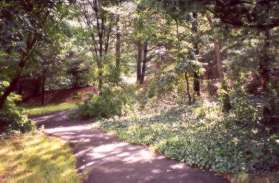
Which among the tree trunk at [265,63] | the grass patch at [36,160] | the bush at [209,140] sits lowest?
the grass patch at [36,160]

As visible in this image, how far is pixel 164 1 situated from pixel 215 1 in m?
0.97

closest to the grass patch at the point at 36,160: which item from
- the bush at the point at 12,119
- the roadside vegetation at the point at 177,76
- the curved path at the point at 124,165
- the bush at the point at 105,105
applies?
the roadside vegetation at the point at 177,76

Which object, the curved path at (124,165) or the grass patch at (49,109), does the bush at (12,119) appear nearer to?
the curved path at (124,165)

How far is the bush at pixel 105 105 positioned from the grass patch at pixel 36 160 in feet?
16.9

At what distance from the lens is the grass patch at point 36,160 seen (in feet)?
27.9

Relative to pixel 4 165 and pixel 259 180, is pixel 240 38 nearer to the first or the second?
pixel 259 180

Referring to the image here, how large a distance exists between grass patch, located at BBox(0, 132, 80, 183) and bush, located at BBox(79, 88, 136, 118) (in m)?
5.16

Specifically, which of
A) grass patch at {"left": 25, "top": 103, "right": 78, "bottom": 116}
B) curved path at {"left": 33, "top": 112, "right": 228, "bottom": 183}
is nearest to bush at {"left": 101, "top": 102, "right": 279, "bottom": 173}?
curved path at {"left": 33, "top": 112, "right": 228, "bottom": 183}

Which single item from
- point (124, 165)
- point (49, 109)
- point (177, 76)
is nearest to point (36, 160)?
point (124, 165)

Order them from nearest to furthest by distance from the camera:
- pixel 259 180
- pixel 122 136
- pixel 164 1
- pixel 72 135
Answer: pixel 164 1 < pixel 259 180 < pixel 122 136 < pixel 72 135

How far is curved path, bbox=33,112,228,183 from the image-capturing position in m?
7.99

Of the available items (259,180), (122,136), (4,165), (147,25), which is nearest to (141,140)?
(122,136)

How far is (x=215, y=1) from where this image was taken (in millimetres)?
6730

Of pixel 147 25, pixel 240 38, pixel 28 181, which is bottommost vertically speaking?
pixel 28 181
